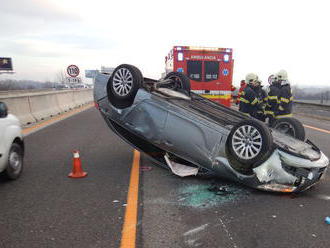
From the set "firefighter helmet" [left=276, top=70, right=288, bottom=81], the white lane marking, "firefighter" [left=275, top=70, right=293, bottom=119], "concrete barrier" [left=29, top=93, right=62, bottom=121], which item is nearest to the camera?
the white lane marking

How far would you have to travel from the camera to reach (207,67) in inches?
456

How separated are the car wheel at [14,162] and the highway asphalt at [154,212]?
12 centimetres

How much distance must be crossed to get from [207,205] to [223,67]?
8897 mm

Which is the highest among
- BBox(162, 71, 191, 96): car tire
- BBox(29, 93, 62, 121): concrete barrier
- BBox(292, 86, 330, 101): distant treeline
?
BBox(162, 71, 191, 96): car tire

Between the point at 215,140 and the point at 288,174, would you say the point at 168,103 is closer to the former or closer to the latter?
the point at 215,140

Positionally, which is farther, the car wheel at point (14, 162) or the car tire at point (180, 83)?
the car tire at point (180, 83)

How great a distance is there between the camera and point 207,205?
3.59 m

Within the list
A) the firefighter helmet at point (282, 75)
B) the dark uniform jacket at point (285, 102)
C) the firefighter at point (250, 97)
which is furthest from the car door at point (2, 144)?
the firefighter helmet at point (282, 75)

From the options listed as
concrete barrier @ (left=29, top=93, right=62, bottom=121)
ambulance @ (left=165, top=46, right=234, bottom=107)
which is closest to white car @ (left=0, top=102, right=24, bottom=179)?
concrete barrier @ (left=29, top=93, right=62, bottom=121)

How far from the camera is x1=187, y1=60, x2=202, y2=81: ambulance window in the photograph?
11.5m

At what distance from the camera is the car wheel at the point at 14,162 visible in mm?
4312

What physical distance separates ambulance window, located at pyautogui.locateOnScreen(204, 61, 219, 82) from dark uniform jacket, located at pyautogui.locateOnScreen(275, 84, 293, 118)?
16.9ft

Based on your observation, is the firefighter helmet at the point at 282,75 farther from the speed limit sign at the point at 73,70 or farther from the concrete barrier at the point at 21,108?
the speed limit sign at the point at 73,70

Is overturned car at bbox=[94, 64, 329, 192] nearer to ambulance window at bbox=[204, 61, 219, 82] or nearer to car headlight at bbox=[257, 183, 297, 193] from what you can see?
car headlight at bbox=[257, 183, 297, 193]
